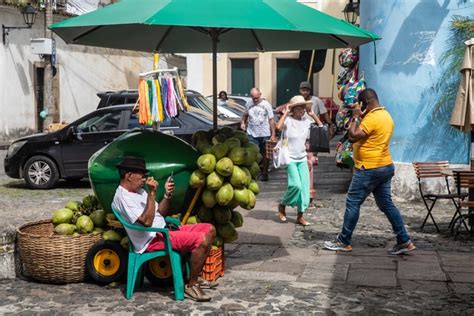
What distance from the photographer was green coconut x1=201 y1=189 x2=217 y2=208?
6938 millimetres

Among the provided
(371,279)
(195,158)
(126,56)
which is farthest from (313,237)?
(126,56)

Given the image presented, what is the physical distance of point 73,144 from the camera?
14062mm

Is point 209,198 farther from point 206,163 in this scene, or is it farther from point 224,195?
point 206,163

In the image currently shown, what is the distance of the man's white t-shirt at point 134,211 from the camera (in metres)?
6.50

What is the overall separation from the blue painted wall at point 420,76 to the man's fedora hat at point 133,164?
6.12 m

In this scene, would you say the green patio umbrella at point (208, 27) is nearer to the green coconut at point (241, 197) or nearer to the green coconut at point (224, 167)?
the green coconut at point (224, 167)

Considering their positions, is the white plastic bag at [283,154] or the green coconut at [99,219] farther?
the white plastic bag at [283,154]

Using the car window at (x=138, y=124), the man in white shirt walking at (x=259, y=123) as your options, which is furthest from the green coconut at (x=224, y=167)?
the man in white shirt walking at (x=259, y=123)

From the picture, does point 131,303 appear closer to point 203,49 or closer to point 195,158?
point 195,158

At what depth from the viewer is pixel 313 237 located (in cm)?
948

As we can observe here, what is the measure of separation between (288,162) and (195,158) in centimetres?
313

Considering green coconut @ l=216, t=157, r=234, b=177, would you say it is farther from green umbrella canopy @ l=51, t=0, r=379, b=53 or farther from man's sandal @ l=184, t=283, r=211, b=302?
green umbrella canopy @ l=51, t=0, r=379, b=53

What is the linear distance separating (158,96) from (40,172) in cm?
742

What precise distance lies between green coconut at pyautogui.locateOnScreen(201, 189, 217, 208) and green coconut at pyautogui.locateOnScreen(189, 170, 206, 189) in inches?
3.6
